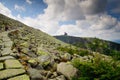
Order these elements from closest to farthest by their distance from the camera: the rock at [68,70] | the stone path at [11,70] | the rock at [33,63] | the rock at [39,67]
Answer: the stone path at [11,70] < the rock at [68,70] < the rock at [39,67] < the rock at [33,63]

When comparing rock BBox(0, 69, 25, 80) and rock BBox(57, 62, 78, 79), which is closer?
rock BBox(0, 69, 25, 80)

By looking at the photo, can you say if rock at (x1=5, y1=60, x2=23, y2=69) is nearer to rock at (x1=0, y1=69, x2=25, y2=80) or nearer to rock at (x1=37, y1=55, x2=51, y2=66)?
rock at (x1=0, y1=69, x2=25, y2=80)

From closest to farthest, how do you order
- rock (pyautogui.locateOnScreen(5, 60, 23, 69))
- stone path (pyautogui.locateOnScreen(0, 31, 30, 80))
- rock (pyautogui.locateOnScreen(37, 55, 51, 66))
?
stone path (pyautogui.locateOnScreen(0, 31, 30, 80)) < rock (pyautogui.locateOnScreen(5, 60, 23, 69)) < rock (pyautogui.locateOnScreen(37, 55, 51, 66))

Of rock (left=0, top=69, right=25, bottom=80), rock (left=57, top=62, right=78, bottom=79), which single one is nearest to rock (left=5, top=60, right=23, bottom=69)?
rock (left=0, top=69, right=25, bottom=80)

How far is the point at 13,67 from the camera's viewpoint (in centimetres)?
733

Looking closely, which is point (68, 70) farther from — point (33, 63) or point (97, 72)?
point (33, 63)

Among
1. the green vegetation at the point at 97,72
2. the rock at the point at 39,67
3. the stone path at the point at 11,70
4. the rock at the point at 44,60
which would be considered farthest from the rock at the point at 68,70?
the stone path at the point at 11,70

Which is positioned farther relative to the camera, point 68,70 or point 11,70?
point 68,70

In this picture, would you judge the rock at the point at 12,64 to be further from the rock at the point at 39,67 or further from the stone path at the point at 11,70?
the rock at the point at 39,67

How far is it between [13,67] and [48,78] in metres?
1.48

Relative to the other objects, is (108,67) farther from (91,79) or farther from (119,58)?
(119,58)

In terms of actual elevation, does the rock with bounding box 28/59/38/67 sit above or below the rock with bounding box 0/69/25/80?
above

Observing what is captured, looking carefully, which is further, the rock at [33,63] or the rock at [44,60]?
the rock at [44,60]

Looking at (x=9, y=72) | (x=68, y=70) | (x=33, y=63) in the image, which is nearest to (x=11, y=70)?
(x=9, y=72)
